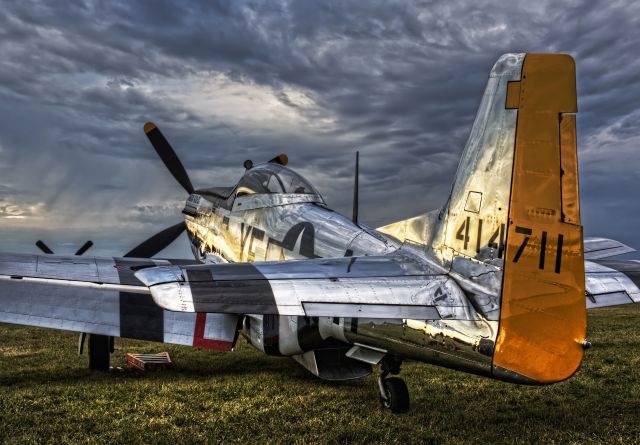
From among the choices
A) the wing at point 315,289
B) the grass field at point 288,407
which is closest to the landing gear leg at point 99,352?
the grass field at point 288,407

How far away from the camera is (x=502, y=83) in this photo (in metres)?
4.38

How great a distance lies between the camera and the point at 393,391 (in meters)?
5.66

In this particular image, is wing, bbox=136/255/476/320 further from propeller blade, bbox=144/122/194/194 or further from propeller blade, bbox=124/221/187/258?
propeller blade, bbox=144/122/194/194

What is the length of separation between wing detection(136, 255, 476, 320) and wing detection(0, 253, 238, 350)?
7.08 feet

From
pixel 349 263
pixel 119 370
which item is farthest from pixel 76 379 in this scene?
pixel 349 263

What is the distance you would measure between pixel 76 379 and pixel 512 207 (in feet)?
20.2

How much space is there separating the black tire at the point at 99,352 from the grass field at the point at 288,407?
0.24 meters

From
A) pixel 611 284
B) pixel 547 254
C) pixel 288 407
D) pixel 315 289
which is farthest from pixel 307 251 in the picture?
pixel 611 284

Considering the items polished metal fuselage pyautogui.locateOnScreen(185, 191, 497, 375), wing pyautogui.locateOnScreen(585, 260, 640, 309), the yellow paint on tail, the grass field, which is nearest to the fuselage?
polished metal fuselage pyautogui.locateOnScreen(185, 191, 497, 375)

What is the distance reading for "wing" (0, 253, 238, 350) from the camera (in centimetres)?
562

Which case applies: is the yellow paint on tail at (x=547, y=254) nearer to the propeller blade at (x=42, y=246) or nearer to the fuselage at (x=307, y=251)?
the fuselage at (x=307, y=251)

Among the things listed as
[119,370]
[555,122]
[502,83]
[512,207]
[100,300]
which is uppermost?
[502,83]

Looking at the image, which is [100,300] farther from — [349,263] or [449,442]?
[449,442]

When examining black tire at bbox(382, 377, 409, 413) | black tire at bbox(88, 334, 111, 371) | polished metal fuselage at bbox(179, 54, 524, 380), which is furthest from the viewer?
black tire at bbox(88, 334, 111, 371)
